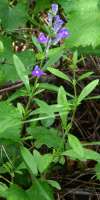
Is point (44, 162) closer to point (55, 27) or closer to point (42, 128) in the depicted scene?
point (42, 128)

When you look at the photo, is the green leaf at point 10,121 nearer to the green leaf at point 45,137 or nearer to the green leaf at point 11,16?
the green leaf at point 45,137

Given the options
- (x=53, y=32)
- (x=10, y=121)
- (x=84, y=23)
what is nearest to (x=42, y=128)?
(x=10, y=121)

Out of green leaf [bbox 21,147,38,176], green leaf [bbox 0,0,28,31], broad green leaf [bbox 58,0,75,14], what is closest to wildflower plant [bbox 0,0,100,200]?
green leaf [bbox 21,147,38,176]

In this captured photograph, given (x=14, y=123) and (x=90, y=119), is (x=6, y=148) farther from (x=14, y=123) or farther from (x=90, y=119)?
(x=90, y=119)

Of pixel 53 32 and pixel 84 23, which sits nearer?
pixel 53 32

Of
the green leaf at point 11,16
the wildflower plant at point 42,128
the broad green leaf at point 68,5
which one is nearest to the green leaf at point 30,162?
the wildflower plant at point 42,128

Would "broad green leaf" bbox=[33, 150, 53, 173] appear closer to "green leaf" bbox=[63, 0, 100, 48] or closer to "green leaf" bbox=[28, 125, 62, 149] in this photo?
"green leaf" bbox=[28, 125, 62, 149]
